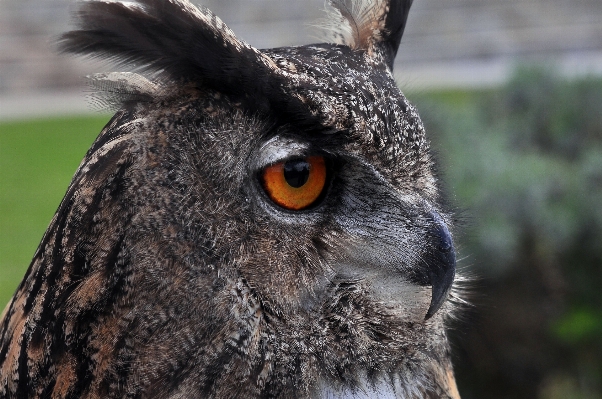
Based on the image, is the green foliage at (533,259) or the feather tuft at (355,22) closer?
the feather tuft at (355,22)

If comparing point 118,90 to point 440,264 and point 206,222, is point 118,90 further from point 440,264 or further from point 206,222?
point 440,264

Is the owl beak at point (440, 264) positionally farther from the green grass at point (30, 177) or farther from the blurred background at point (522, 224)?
the green grass at point (30, 177)

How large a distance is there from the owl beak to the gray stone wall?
9652 mm

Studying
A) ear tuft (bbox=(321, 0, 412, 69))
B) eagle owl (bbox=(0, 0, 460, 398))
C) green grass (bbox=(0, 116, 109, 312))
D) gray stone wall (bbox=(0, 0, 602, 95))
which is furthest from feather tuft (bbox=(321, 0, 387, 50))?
gray stone wall (bbox=(0, 0, 602, 95))

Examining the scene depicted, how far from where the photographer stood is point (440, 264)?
1803 mm

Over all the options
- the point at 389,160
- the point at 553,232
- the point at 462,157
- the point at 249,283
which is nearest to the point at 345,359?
the point at 249,283

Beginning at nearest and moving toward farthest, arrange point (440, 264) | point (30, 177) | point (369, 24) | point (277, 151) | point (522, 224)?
1. point (277, 151)
2. point (440, 264)
3. point (369, 24)
4. point (522, 224)
5. point (30, 177)

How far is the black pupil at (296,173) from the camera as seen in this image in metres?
1.64

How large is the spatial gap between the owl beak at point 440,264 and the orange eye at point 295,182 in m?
0.33

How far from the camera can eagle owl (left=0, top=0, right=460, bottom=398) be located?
5.30 ft

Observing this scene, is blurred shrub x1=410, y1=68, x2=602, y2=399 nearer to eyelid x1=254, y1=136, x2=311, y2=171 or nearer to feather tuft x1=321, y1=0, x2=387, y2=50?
feather tuft x1=321, y1=0, x2=387, y2=50

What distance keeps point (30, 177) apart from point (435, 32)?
6746 millimetres

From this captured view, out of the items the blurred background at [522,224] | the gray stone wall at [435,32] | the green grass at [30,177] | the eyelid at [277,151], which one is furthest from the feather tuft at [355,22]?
the gray stone wall at [435,32]

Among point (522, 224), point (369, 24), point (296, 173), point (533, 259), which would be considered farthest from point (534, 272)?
point (296, 173)
